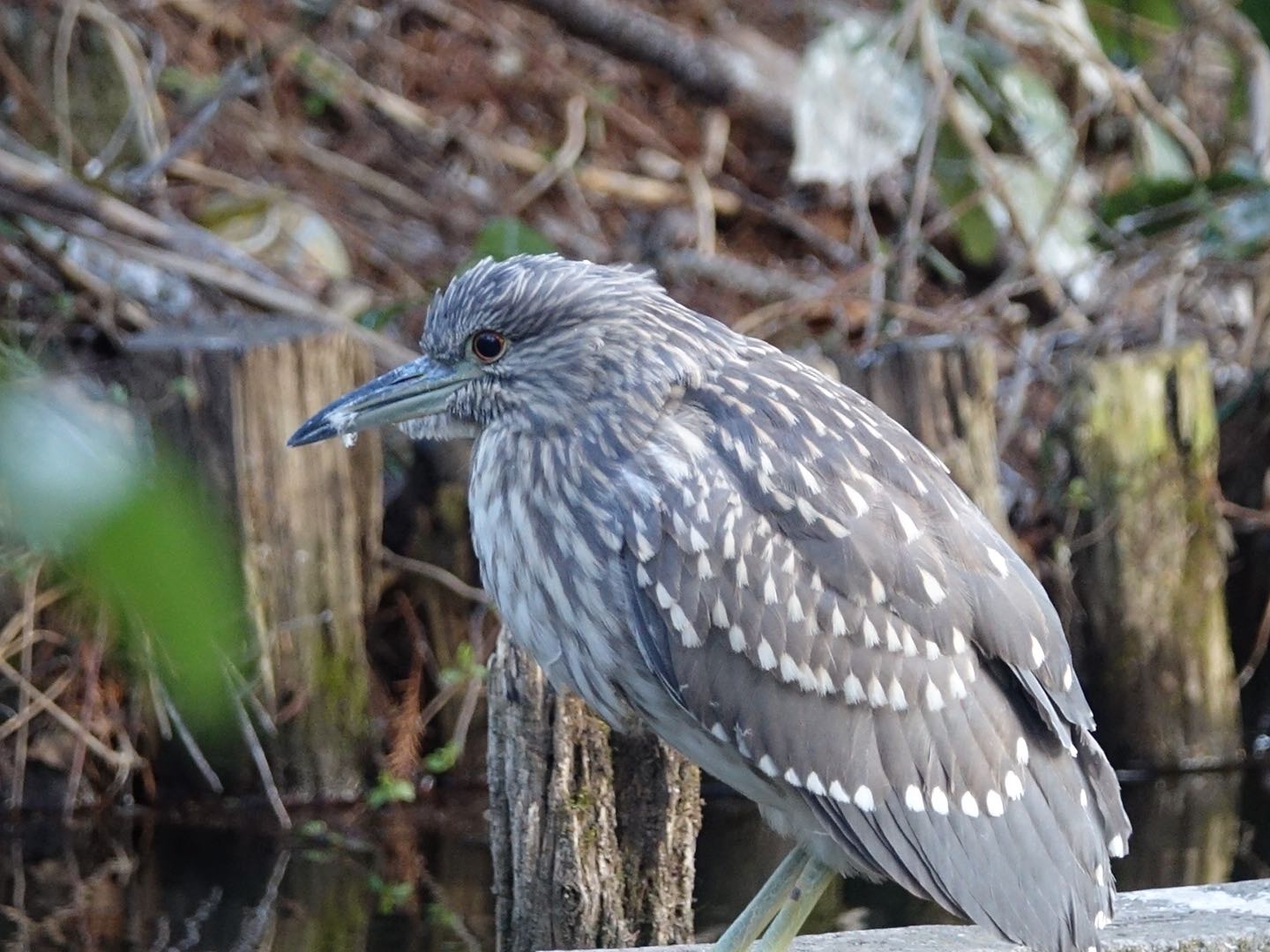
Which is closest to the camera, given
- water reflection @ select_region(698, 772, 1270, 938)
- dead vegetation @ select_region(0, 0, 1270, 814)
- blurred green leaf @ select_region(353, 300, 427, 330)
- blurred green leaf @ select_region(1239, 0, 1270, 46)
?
water reflection @ select_region(698, 772, 1270, 938)

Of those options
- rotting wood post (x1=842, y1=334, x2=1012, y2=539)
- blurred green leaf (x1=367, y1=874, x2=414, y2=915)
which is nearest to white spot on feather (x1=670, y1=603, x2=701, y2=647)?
blurred green leaf (x1=367, y1=874, x2=414, y2=915)

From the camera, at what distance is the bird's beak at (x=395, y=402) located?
3535mm

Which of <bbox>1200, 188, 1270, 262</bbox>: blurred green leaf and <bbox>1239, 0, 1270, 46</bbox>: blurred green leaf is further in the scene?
<bbox>1239, 0, 1270, 46</bbox>: blurred green leaf

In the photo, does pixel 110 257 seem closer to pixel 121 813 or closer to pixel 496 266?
pixel 121 813

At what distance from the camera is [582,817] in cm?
377

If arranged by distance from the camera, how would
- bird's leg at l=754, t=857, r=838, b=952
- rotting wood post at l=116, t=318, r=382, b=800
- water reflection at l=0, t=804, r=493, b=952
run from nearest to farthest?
bird's leg at l=754, t=857, r=838, b=952 → water reflection at l=0, t=804, r=493, b=952 → rotting wood post at l=116, t=318, r=382, b=800

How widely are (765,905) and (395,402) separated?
1.24m

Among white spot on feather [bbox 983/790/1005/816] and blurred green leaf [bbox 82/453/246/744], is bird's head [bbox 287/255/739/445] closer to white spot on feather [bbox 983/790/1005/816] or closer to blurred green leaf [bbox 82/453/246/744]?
blurred green leaf [bbox 82/453/246/744]

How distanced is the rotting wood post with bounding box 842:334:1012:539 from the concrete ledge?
2.12m

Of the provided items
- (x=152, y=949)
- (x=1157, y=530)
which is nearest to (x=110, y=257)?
(x=152, y=949)

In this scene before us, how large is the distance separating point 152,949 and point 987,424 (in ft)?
9.95

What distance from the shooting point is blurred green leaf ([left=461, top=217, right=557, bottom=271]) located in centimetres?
632

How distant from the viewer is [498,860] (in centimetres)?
404

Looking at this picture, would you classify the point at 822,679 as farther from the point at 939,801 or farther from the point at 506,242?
the point at 506,242
